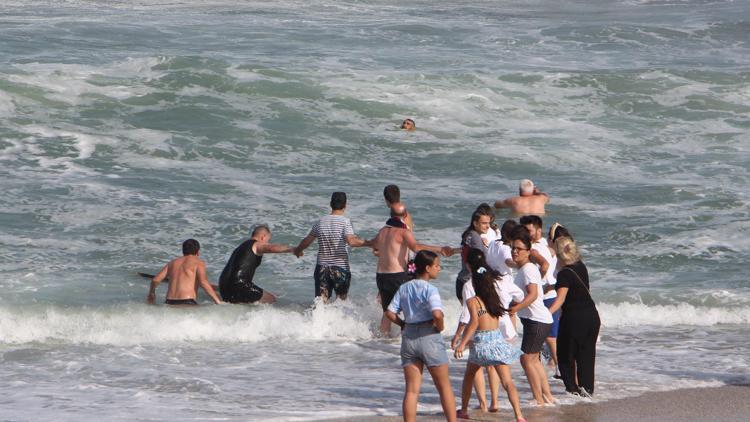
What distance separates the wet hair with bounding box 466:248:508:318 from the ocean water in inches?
54.4

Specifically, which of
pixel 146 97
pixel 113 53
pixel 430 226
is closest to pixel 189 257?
pixel 430 226

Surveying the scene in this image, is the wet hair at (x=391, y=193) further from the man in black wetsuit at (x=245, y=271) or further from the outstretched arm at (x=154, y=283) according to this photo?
the outstretched arm at (x=154, y=283)

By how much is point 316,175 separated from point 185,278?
22.7 ft

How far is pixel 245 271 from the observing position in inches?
519

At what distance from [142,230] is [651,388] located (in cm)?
836

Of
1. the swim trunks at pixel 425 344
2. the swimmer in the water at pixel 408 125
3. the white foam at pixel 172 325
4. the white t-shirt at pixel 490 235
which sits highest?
the white t-shirt at pixel 490 235

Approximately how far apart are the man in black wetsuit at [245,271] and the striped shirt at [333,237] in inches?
31.0

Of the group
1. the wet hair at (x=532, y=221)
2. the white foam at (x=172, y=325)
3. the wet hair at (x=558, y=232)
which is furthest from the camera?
the white foam at (x=172, y=325)

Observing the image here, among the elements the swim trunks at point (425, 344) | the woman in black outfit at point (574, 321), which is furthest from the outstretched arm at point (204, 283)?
the swim trunks at point (425, 344)

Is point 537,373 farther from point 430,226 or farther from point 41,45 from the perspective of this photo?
point 41,45

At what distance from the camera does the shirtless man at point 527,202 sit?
646 inches

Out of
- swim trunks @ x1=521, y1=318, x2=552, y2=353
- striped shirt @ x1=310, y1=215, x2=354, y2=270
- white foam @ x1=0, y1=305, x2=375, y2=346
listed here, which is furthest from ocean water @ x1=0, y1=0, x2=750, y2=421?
swim trunks @ x1=521, y1=318, x2=552, y2=353

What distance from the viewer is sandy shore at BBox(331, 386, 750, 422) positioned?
9023mm

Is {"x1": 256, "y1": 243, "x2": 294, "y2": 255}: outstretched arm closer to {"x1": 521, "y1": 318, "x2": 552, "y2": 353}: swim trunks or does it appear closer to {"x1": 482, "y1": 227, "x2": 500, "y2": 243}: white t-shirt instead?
{"x1": 482, "y1": 227, "x2": 500, "y2": 243}: white t-shirt
